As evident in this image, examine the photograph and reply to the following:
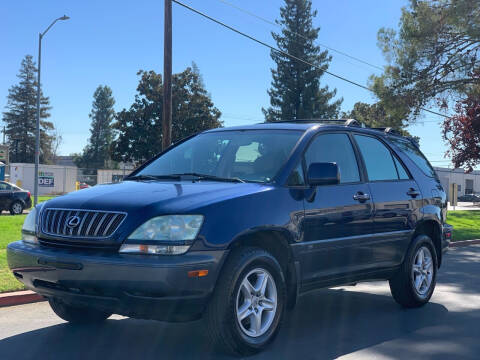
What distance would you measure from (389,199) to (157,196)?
2.71m

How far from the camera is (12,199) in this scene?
2486 cm

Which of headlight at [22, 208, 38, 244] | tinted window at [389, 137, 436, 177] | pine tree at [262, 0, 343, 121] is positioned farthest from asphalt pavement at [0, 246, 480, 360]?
pine tree at [262, 0, 343, 121]

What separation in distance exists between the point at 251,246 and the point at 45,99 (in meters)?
95.6

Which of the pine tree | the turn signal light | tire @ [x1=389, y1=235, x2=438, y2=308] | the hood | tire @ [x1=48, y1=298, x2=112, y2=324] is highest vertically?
the pine tree

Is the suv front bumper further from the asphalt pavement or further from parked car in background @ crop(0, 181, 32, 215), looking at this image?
parked car in background @ crop(0, 181, 32, 215)

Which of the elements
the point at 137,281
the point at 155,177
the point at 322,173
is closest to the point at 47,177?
the point at 155,177

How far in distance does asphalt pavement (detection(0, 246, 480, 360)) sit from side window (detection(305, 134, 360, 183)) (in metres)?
1.44

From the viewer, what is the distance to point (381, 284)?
27.8 feet

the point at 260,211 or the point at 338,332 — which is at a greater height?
the point at 260,211

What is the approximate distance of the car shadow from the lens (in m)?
4.64

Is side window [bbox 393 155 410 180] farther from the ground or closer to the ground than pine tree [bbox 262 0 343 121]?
closer to the ground

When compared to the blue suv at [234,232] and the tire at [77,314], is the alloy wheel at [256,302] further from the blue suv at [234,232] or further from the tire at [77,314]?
the tire at [77,314]

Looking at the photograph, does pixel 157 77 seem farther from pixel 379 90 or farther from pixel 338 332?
pixel 338 332

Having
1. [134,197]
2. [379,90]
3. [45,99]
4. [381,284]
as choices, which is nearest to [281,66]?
[379,90]
